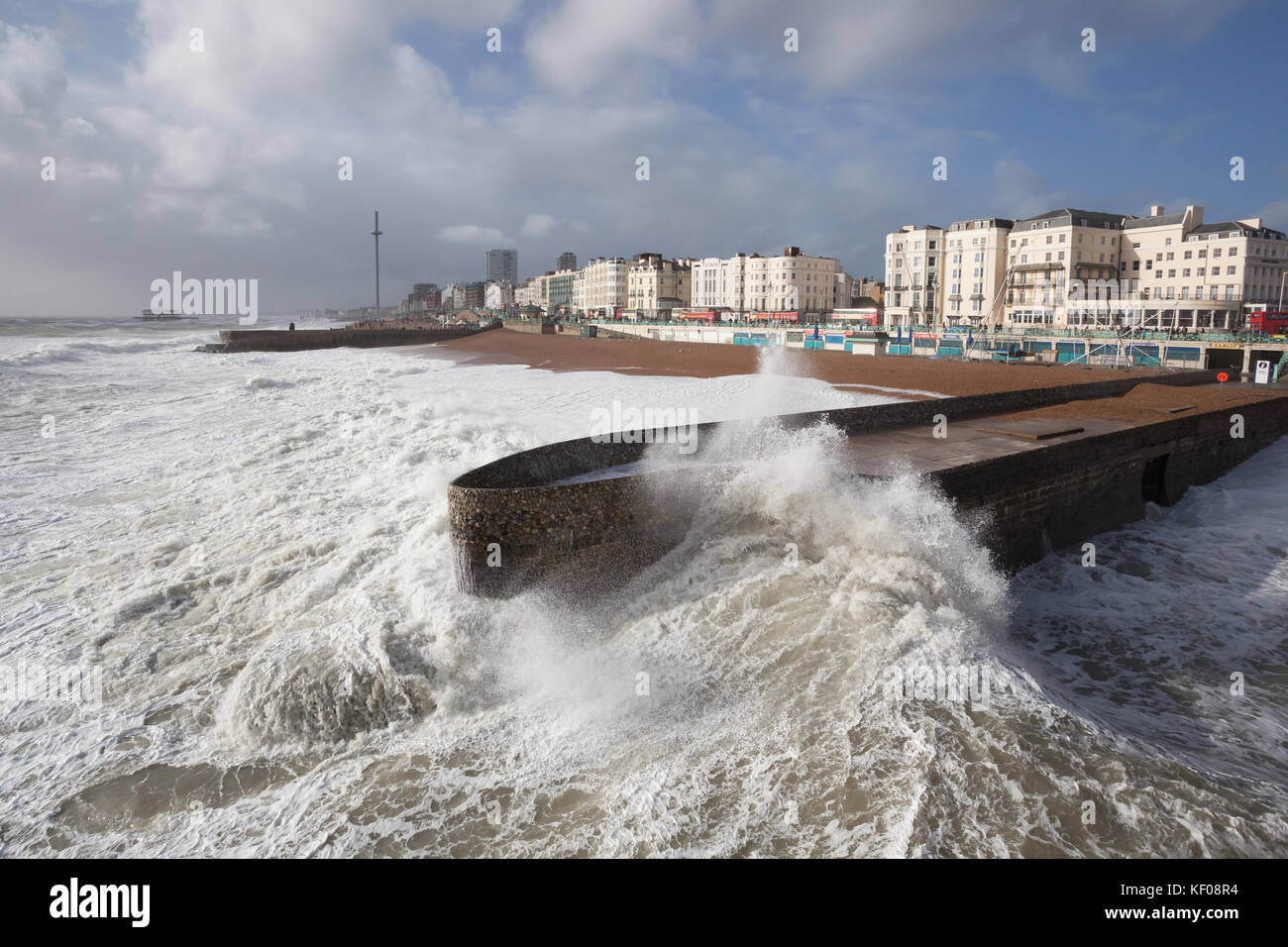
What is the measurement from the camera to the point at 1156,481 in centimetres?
1712

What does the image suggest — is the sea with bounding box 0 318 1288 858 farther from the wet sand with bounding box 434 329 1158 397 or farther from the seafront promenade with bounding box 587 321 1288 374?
the seafront promenade with bounding box 587 321 1288 374

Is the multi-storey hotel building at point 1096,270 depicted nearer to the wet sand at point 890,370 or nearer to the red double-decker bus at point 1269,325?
the red double-decker bus at point 1269,325

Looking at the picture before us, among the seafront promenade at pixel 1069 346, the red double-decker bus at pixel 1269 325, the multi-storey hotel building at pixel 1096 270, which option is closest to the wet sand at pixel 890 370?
the seafront promenade at pixel 1069 346

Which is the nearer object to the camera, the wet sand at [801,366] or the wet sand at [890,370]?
the wet sand at [890,370]

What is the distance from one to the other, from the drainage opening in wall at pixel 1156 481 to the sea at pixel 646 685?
9.56ft

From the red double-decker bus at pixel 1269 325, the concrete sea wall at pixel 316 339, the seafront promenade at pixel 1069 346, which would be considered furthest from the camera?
the concrete sea wall at pixel 316 339

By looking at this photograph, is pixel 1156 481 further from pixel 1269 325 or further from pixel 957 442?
pixel 1269 325

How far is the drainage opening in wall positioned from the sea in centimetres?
292

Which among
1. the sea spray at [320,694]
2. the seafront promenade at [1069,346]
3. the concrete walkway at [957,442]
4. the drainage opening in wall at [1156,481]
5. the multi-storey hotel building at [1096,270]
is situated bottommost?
the sea spray at [320,694]

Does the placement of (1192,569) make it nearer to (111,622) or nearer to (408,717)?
(408,717)

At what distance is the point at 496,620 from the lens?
8469mm

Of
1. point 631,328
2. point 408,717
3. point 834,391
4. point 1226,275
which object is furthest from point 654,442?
point 1226,275

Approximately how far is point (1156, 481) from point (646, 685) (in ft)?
49.9

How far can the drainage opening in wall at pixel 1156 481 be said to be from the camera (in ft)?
55.8
